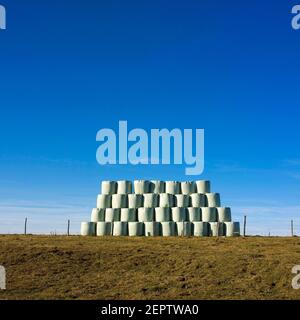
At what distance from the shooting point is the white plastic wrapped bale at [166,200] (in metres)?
37.6

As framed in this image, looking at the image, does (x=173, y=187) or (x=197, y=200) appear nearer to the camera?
(x=197, y=200)

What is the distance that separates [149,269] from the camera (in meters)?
26.5

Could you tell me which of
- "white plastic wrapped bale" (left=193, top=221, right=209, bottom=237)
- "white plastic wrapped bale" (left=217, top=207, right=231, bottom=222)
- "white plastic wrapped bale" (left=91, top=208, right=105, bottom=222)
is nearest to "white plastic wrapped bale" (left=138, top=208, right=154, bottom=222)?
"white plastic wrapped bale" (left=91, top=208, right=105, bottom=222)

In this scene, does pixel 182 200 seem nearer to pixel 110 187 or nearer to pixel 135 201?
pixel 135 201

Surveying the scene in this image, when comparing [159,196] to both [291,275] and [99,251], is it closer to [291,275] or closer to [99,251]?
[99,251]

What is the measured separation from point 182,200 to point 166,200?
3.48ft

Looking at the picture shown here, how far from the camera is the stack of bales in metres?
36.5

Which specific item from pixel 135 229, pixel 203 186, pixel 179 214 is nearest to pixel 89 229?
pixel 135 229
